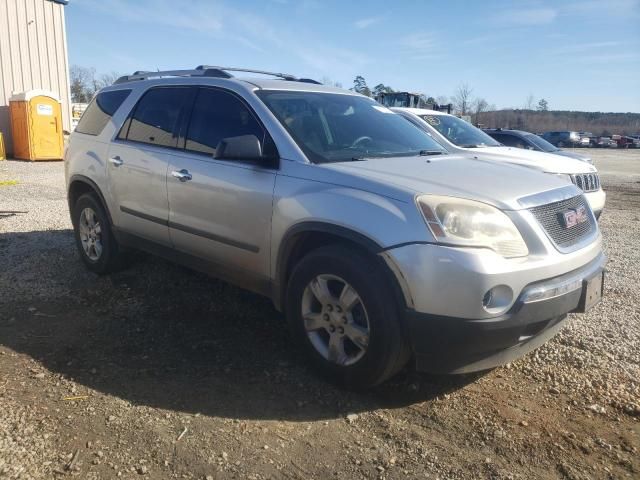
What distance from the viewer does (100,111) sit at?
5277 millimetres

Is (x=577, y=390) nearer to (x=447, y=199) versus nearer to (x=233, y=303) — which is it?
(x=447, y=199)

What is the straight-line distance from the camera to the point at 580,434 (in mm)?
2848

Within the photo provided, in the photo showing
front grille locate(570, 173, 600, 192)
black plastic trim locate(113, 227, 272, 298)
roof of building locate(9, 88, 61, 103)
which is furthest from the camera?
roof of building locate(9, 88, 61, 103)

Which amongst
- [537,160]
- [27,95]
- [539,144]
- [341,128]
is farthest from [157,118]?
[27,95]

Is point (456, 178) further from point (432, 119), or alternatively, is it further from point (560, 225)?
point (432, 119)

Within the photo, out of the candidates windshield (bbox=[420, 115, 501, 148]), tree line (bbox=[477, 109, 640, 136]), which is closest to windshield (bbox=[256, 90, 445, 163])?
windshield (bbox=[420, 115, 501, 148])

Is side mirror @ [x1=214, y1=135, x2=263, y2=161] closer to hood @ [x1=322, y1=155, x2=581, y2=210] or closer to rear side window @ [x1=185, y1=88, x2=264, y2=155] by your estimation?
rear side window @ [x1=185, y1=88, x2=264, y2=155]

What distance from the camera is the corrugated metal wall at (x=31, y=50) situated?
1655cm

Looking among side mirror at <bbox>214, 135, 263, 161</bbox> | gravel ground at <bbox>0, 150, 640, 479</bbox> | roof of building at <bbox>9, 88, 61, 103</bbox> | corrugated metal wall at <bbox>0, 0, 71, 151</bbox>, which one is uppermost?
corrugated metal wall at <bbox>0, 0, 71, 151</bbox>

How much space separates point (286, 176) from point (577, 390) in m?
2.25

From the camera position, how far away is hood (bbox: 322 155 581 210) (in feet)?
9.62

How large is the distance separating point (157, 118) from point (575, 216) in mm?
3339

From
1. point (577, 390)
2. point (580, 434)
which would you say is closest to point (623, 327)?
point (577, 390)

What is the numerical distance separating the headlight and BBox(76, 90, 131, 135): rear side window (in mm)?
3451
